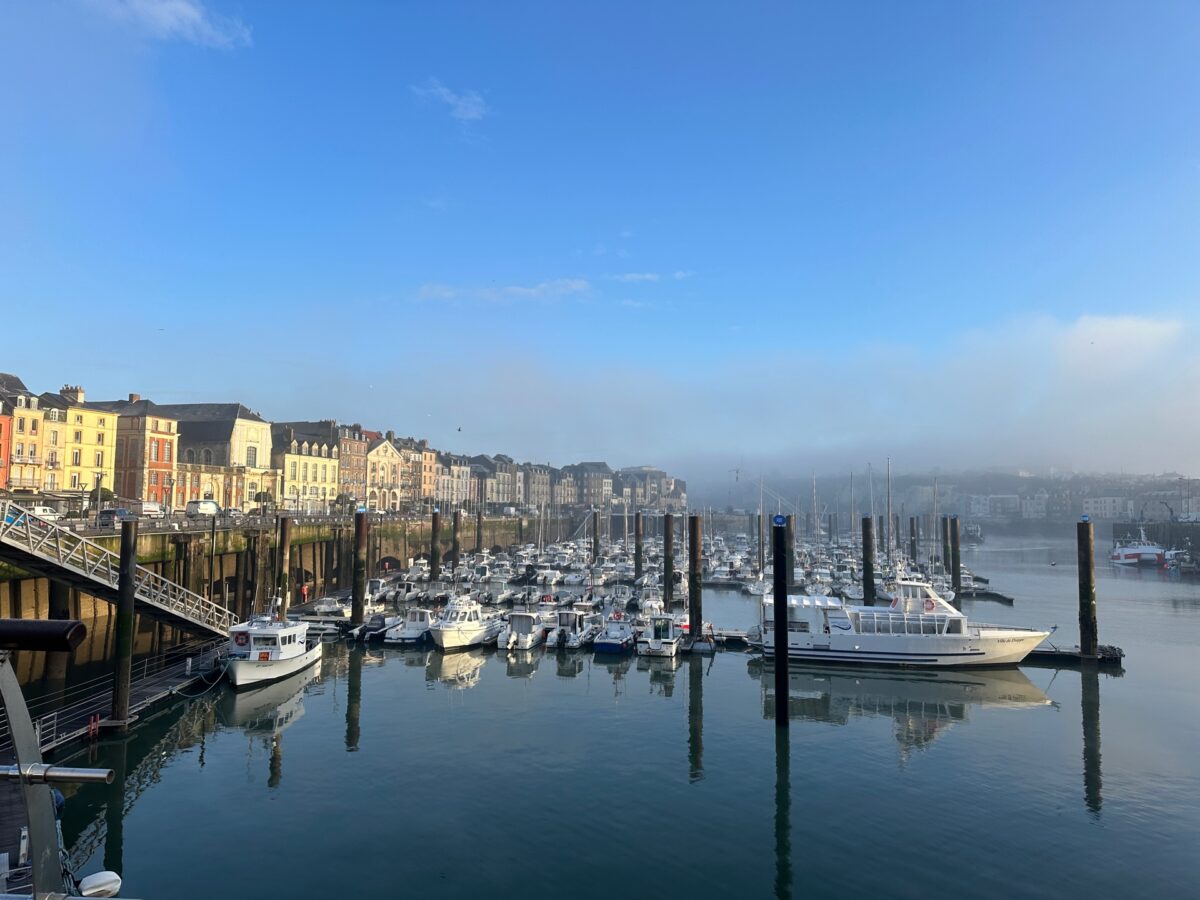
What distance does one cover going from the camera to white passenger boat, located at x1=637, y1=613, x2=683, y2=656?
43.1 metres

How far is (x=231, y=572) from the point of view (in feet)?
172

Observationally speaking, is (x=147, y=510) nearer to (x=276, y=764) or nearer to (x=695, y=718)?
(x=276, y=764)

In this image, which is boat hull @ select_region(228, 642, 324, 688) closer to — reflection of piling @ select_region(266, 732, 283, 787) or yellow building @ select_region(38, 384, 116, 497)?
reflection of piling @ select_region(266, 732, 283, 787)

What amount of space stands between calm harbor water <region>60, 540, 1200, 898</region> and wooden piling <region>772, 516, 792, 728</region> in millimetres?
1160

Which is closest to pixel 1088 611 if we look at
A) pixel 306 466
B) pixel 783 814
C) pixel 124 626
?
pixel 783 814

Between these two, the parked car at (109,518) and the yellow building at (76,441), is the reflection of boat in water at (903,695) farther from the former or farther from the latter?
the yellow building at (76,441)

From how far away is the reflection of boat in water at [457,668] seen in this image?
37584 mm

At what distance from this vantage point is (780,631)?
30.0 m

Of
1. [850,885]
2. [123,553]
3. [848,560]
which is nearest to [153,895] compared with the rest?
[123,553]

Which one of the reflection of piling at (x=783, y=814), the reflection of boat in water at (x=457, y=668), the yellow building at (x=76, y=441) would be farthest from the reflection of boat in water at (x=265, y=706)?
the yellow building at (x=76, y=441)

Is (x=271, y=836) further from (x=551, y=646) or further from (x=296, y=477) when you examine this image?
(x=296, y=477)

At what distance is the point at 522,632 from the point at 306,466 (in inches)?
2883

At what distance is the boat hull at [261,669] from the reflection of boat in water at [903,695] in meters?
23.5

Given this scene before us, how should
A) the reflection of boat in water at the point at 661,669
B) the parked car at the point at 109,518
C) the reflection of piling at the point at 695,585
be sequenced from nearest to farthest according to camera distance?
the reflection of boat in water at the point at 661,669 < the parked car at the point at 109,518 < the reflection of piling at the point at 695,585
